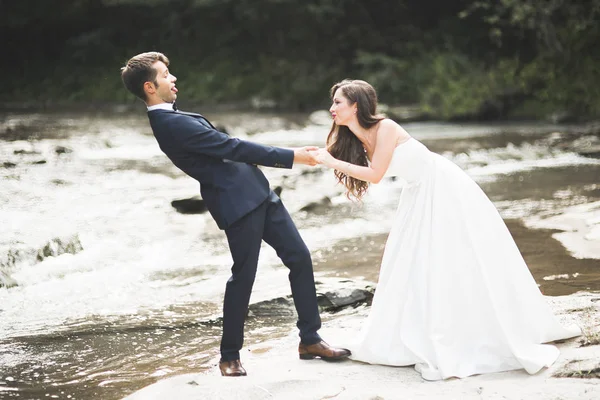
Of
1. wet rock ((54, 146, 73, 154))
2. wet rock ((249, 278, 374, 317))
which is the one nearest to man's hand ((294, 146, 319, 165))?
wet rock ((249, 278, 374, 317))

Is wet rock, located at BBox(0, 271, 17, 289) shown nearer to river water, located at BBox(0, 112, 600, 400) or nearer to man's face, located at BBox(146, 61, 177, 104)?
river water, located at BBox(0, 112, 600, 400)

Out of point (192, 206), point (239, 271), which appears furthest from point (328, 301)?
point (192, 206)

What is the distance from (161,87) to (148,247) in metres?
4.68

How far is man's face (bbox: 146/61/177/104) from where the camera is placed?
392cm

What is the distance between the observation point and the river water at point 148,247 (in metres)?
4.83

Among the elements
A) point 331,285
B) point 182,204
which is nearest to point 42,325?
point 331,285

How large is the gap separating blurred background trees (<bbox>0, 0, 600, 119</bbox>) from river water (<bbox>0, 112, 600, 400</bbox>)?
3.74 metres

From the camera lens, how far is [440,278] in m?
3.97

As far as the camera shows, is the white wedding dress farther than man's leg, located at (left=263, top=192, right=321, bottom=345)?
No

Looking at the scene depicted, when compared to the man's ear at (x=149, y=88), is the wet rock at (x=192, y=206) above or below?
A: below

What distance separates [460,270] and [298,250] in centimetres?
85

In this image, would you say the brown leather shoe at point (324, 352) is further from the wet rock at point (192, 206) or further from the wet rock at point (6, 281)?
the wet rock at point (192, 206)

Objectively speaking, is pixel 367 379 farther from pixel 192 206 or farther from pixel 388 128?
pixel 192 206

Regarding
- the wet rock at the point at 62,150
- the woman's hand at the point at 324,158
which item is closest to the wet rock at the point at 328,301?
the woman's hand at the point at 324,158
